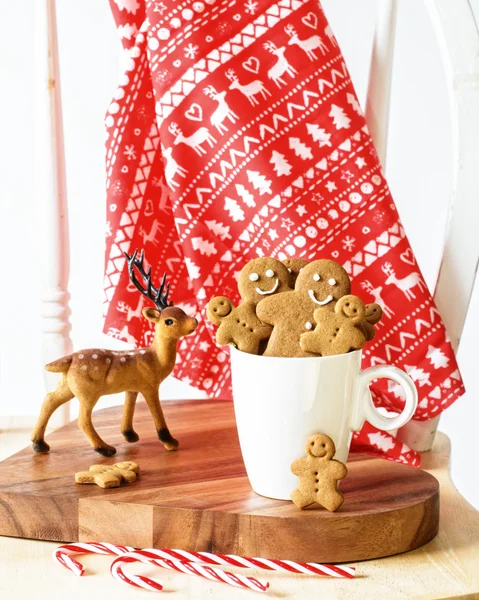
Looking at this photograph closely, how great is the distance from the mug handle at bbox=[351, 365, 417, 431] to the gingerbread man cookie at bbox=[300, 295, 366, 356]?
0.03m

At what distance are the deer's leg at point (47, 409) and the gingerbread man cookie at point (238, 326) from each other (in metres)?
0.16

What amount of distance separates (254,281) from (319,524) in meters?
0.19

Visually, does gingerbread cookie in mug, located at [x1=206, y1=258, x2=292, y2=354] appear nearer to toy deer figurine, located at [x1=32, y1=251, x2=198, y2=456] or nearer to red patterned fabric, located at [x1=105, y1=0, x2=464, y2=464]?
toy deer figurine, located at [x1=32, y1=251, x2=198, y2=456]

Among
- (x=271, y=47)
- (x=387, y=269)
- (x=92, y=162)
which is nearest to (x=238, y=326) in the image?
(x=387, y=269)

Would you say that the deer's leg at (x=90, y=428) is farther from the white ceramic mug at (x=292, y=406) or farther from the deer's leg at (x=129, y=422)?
the white ceramic mug at (x=292, y=406)

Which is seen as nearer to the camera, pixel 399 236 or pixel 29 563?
pixel 29 563

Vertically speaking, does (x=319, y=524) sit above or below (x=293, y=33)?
below

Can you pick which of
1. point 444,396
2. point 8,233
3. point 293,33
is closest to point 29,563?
point 444,396

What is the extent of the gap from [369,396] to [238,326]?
0.11 m

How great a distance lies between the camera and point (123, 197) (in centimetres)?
96

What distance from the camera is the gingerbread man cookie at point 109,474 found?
658 mm

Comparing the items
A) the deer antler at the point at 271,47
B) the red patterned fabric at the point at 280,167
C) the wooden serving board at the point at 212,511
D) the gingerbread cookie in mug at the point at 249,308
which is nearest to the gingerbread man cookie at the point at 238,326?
the gingerbread cookie in mug at the point at 249,308

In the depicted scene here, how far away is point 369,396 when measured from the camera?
2.12 ft

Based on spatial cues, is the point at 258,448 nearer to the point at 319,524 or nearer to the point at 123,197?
the point at 319,524
